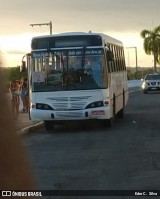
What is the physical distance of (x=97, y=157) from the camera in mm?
10250

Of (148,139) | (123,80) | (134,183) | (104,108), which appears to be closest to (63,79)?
(104,108)

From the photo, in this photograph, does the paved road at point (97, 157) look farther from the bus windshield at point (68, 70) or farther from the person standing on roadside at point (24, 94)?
the person standing on roadside at point (24, 94)

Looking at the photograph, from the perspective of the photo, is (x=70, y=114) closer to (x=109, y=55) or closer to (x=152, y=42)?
(x=109, y=55)

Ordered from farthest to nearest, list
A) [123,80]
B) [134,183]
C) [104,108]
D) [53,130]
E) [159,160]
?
1. [123,80]
2. [53,130]
3. [104,108]
4. [159,160]
5. [134,183]

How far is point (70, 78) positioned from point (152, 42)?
67.7 metres

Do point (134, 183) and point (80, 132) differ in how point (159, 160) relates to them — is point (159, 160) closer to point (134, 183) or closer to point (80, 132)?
point (134, 183)

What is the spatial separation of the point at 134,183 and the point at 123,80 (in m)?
14.7

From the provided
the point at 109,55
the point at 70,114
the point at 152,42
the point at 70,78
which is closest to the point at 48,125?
the point at 70,114

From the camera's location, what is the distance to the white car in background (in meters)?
46.5

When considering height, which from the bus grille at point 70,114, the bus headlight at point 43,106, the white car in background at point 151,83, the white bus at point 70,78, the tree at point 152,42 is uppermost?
the tree at point 152,42

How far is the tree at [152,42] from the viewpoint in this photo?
270 ft

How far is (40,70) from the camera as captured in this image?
16.3 m

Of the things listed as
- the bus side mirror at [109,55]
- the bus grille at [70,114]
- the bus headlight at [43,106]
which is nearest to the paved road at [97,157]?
the bus grille at [70,114]

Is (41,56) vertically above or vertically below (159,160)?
above
